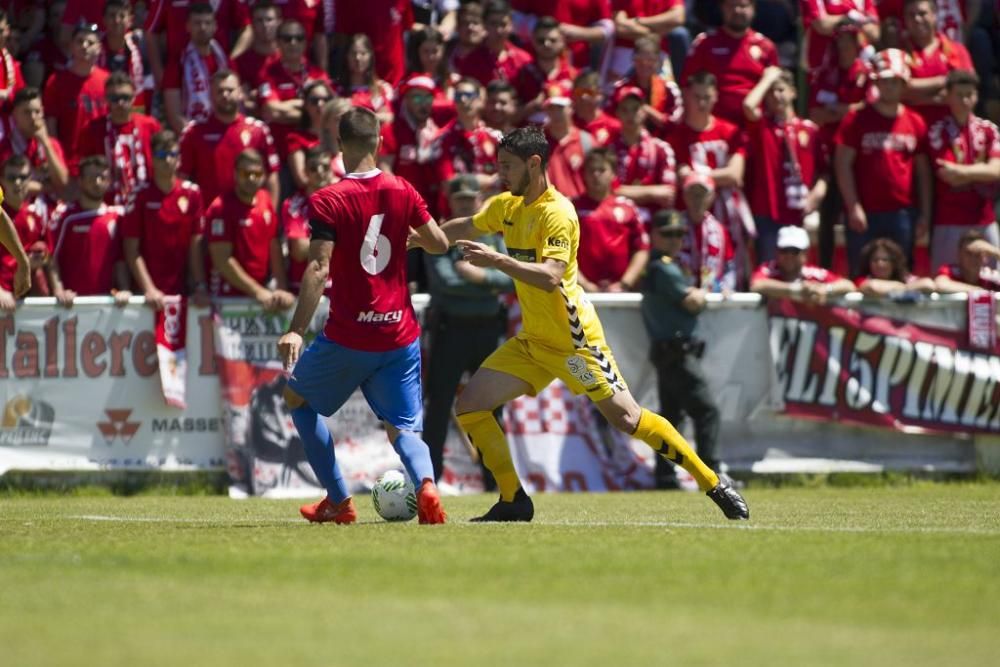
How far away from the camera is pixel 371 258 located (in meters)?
10.1

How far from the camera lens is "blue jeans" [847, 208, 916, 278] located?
54.7 ft

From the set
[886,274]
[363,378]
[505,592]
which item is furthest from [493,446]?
[886,274]

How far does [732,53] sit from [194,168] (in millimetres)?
5540

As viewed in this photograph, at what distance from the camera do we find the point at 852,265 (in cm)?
1678

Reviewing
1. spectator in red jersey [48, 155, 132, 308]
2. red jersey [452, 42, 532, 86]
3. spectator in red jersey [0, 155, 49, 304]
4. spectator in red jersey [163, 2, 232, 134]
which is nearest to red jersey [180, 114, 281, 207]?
spectator in red jersey [163, 2, 232, 134]

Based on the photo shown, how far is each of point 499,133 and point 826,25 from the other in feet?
12.4

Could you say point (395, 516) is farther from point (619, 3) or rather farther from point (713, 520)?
point (619, 3)

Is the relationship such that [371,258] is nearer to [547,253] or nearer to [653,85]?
[547,253]

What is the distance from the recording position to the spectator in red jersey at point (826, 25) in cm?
1734

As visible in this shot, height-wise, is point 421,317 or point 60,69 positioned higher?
point 60,69

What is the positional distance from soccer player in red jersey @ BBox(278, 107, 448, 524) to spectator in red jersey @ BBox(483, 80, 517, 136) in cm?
610

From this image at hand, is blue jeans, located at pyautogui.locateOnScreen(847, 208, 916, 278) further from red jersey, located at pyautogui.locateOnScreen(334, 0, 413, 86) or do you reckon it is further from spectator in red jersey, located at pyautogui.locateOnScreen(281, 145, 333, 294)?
spectator in red jersey, located at pyautogui.locateOnScreen(281, 145, 333, 294)

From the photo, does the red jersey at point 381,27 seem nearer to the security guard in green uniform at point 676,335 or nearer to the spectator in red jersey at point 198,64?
the spectator in red jersey at point 198,64

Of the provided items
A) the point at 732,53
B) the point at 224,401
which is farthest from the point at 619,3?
the point at 224,401
